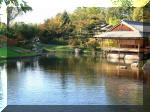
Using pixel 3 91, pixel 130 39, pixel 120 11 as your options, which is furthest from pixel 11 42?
pixel 120 11

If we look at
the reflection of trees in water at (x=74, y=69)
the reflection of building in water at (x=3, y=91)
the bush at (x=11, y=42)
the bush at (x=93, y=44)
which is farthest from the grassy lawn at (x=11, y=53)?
the reflection of building in water at (x=3, y=91)

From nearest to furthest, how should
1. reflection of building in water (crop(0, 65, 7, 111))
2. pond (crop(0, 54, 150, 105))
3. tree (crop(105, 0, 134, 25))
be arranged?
1. reflection of building in water (crop(0, 65, 7, 111))
2. pond (crop(0, 54, 150, 105))
3. tree (crop(105, 0, 134, 25))

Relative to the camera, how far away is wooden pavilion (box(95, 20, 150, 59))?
39.9 m

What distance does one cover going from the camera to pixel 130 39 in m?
43.6

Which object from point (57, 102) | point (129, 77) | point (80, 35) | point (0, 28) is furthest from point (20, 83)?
point (80, 35)

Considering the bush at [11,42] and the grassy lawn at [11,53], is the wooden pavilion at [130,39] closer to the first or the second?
the grassy lawn at [11,53]

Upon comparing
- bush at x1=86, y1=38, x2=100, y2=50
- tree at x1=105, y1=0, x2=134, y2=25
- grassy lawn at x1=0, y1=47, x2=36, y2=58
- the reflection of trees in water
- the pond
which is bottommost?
the pond

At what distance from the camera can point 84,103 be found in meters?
13.8

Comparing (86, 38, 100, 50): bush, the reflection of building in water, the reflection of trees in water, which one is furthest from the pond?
(86, 38, 100, 50): bush

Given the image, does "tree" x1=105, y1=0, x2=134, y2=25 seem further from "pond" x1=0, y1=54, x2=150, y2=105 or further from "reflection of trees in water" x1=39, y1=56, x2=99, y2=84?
"pond" x1=0, y1=54, x2=150, y2=105

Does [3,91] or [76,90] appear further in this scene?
[76,90]

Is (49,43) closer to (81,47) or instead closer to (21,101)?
(81,47)

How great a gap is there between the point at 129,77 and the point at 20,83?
29.0 ft

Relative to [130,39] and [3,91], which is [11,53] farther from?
[3,91]
